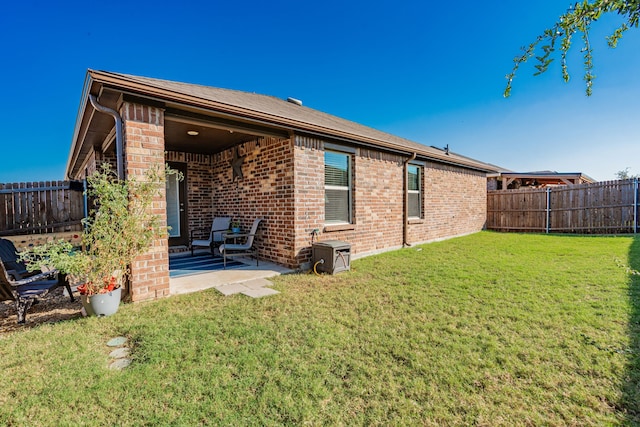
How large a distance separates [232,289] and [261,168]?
3.06m

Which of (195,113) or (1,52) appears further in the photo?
(1,52)

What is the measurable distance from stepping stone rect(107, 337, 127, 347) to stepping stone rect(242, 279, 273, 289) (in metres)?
Answer: 1.97

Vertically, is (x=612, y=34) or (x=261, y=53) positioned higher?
(x=261, y=53)

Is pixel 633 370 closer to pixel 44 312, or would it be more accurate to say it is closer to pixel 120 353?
pixel 120 353

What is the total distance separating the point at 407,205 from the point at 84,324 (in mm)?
7600

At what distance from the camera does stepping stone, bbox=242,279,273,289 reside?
4.71 meters

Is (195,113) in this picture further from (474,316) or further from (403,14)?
(403,14)

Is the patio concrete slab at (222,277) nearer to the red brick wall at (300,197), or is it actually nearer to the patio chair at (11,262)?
the red brick wall at (300,197)

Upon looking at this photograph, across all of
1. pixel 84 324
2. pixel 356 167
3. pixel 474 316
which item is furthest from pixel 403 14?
pixel 84 324

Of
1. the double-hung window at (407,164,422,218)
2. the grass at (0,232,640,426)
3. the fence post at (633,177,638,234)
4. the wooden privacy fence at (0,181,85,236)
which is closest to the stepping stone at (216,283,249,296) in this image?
the grass at (0,232,640,426)

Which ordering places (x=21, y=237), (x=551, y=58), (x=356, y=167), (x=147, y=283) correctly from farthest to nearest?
(x=356, y=167), (x=21, y=237), (x=147, y=283), (x=551, y=58)

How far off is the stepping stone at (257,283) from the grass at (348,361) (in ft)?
1.99

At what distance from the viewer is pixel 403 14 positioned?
8.45 meters

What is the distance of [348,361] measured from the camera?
246 cm
